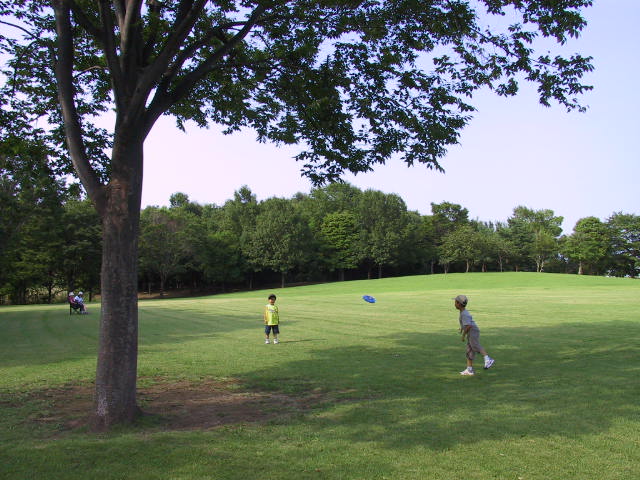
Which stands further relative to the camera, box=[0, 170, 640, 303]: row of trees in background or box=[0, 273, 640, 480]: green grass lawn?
box=[0, 170, 640, 303]: row of trees in background

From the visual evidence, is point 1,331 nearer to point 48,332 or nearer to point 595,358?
point 48,332

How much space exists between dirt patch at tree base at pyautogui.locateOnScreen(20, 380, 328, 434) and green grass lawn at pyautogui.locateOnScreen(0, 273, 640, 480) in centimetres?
4

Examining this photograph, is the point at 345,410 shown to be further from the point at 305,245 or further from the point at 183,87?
the point at 305,245

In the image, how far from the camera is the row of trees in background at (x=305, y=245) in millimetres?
57406

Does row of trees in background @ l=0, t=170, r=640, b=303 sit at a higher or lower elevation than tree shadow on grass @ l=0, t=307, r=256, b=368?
higher

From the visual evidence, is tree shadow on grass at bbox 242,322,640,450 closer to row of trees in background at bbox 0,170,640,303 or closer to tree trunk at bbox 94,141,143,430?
tree trunk at bbox 94,141,143,430

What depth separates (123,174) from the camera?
6949 millimetres

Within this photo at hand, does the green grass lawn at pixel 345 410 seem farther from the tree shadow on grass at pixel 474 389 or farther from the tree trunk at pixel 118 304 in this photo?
the tree trunk at pixel 118 304

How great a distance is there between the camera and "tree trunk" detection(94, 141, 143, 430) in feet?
22.1

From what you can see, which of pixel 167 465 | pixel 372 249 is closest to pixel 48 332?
pixel 167 465

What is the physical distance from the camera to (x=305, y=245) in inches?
3014

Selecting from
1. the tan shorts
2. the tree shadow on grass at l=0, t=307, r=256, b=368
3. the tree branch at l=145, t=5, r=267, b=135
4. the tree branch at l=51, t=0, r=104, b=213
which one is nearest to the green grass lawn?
the tree shadow on grass at l=0, t=307, r=256, b=368

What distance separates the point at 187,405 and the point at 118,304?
2.31 metres

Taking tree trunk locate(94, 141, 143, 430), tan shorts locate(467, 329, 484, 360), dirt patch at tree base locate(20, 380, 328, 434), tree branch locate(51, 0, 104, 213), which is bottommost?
dirt patch at tree base locate(20, 380, 328, 434)
